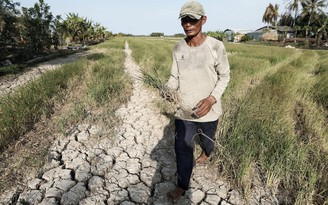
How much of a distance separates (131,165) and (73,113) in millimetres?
1506

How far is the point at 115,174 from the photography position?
84.0 inches

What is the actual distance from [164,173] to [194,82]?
1005mm

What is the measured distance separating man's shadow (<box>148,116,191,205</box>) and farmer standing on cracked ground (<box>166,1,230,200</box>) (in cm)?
22

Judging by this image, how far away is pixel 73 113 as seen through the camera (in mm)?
3307

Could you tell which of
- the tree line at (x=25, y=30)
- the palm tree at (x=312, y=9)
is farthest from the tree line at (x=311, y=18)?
the tree line at (x=25, y=30)

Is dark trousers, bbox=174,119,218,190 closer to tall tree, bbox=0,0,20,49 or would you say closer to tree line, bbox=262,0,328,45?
tall tree, bbox=0,0,20,49

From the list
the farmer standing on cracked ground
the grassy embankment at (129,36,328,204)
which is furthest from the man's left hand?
the grassy embankment at (129,36,328,204)

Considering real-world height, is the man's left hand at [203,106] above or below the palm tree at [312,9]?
below

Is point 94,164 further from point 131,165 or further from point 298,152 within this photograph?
point 298,152

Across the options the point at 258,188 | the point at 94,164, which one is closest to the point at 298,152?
the point at 258,188

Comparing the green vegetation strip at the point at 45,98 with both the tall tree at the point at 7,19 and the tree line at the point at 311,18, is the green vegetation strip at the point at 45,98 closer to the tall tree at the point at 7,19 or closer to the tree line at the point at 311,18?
the tall tree at the point at 7,19

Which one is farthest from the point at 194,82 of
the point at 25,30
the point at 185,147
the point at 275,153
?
the point at 25,30

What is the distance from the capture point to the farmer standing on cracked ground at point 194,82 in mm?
1553

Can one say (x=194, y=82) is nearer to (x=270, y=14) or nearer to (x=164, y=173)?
(x=164, y=173)
